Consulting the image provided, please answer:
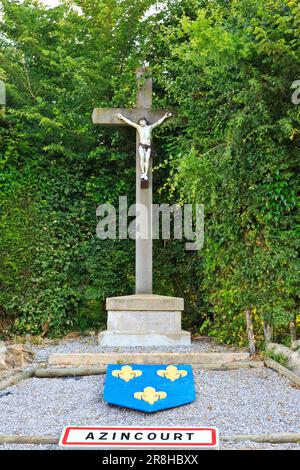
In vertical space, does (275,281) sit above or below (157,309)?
above

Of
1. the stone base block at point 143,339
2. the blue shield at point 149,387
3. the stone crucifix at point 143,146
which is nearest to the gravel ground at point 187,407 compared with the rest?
the blue shield at point 149,387

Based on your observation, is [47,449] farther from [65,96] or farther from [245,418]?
[65,96]

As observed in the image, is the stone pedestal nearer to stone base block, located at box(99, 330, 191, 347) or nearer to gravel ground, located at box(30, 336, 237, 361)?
stone base block, located at box(99, 330, 191, 347)

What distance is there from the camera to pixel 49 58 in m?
9.09

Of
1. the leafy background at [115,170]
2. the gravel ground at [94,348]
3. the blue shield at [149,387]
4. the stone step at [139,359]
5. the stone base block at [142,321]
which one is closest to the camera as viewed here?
the blue shield at [149,387]

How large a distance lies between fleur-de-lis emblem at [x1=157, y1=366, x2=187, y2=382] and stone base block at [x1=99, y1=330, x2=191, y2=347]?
2527mm

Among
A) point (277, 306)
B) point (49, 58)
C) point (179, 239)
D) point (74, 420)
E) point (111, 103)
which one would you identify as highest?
point (49, 58)

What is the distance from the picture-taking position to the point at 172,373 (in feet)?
15.4

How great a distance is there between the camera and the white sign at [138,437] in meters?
3.28

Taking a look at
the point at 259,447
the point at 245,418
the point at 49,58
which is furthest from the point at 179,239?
the point at 259,447

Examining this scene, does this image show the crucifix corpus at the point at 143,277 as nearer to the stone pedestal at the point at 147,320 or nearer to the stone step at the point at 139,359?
the stone pedestal at the point at 147,320

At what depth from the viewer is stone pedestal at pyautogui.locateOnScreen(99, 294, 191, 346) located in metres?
7.32

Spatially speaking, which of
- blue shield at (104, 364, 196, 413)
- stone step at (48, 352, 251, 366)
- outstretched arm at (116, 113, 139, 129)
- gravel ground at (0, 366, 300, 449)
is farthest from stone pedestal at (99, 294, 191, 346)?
outstretched arm at (116, 113, 139, 129)

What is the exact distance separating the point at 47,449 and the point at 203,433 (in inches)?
38.0
